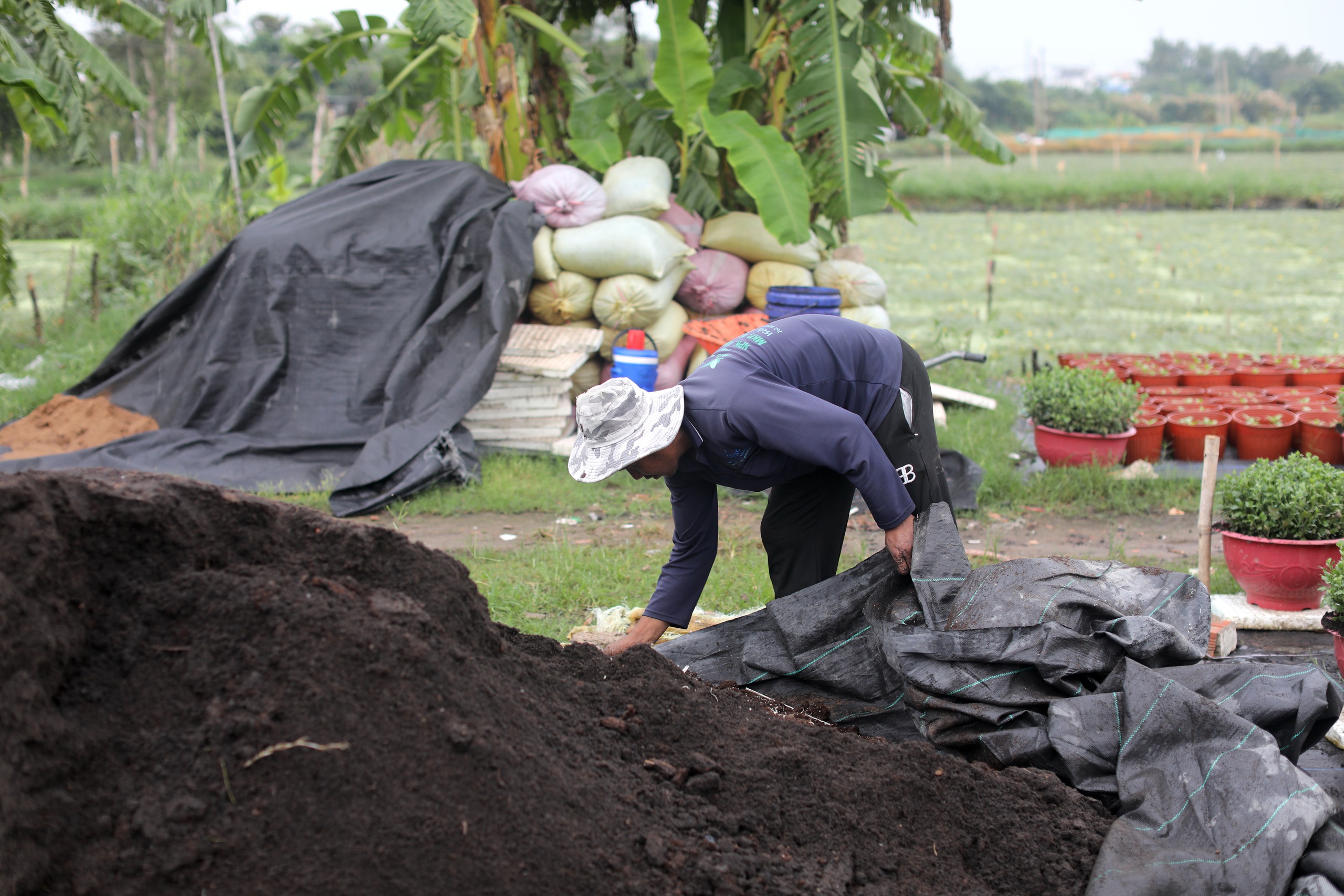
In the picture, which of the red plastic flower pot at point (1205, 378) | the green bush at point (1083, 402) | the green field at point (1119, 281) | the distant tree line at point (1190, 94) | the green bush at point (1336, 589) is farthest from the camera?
the distant tree line at point (1190, 94)

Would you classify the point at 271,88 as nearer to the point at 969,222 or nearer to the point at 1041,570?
the point at 1041,570

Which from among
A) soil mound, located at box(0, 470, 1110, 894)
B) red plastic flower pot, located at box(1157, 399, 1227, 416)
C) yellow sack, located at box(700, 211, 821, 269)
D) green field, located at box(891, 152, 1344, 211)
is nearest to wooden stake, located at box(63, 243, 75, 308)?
yellow sack, located at box(700, 211, 821, 269)

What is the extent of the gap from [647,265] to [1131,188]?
66.6ft

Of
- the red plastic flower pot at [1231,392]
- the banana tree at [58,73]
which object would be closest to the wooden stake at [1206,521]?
the red plastic flower pot at [1231,392]

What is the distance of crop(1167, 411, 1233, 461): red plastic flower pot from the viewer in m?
5.60

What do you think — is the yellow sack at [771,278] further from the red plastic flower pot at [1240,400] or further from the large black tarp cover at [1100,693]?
the large black tarp cover at [1100,693]

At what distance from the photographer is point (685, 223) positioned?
7008 millimetres

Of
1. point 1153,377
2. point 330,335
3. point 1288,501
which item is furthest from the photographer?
point 1153,377

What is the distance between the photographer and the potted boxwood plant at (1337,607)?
114 inches

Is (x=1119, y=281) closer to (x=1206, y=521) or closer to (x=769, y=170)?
(x=769, y=170)

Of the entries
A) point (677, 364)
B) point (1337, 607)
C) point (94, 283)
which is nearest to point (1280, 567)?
point (1337, 607)

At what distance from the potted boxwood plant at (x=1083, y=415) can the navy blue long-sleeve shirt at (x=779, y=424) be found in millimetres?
2764

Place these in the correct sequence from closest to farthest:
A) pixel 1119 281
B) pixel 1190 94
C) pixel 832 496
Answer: pixel 832 496
pixel 1119 281
pixel 1190 94

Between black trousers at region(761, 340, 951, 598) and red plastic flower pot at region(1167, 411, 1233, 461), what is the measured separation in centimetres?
317
